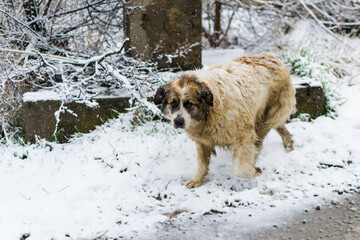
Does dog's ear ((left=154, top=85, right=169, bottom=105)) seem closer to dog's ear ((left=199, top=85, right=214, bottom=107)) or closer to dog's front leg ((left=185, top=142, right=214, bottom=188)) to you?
dog's ear ((left=199, top=85, right=214, bottom=107))

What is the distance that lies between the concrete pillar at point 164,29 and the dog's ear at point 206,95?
7.34ft

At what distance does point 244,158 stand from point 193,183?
0.65 metres

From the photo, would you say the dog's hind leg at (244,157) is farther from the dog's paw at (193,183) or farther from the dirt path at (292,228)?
the dirt path at (292,228)

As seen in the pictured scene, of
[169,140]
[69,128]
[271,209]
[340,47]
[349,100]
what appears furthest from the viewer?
[340,47]

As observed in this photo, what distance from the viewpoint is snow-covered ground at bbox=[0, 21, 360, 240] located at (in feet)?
10.5

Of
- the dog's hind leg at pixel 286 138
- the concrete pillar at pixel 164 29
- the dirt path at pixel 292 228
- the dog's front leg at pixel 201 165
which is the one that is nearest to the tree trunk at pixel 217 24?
the concrete pillar at pixel 164 29

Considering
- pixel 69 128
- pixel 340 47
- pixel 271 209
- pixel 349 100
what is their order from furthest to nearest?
pixel 340 47
pixel 349 100
pixel 69 128
pixel 271 209

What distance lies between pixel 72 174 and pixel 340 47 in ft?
20.6

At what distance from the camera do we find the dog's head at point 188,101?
3.38m

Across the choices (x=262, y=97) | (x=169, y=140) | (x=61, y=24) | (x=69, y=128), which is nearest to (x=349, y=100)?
(x=262, y=97)

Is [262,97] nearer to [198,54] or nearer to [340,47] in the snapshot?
[198,54]

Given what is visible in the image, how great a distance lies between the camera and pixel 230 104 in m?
3.58

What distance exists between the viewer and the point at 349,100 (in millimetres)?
5738

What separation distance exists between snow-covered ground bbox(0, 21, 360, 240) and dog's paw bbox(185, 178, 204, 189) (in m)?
0.07
